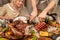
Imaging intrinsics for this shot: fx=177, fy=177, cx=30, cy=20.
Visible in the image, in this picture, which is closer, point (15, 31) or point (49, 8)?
point (15, 31)

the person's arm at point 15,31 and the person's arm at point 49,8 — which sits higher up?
the person's arm at point 49,8

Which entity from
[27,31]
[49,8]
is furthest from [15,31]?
[49,8]

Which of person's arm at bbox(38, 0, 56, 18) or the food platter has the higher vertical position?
person's arm at bbox(38, 0, 56, 18)

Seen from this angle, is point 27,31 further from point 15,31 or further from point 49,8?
point 49,8

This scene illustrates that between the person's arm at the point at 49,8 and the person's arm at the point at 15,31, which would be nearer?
the person's arm at the point at 15,31

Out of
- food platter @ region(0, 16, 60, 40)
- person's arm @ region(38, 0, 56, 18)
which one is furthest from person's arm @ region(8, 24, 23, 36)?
person's arm @ region(38, 0, 56, 18)

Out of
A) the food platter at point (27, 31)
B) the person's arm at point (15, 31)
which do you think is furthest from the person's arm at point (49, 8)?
the person's arm at point (15, 31)

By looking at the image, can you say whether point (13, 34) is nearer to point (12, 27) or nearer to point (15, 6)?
point (12, 27)

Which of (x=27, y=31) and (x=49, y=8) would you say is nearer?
(x=27, y=31)

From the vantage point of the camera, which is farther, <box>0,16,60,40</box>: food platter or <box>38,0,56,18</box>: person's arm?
<box>38,0,56,18</box>: person's arm

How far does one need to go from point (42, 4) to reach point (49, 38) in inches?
25.4

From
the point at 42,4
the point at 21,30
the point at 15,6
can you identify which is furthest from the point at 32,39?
the point at 42,4

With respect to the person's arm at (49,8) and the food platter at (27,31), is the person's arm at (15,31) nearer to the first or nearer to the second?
the food platter at (27,31)

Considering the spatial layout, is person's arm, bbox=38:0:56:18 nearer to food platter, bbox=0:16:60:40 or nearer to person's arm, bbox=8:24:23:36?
food platter, bbox=0:16:60:40
